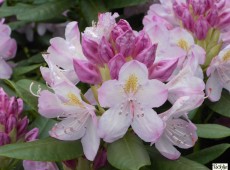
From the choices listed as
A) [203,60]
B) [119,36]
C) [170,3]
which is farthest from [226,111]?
[119,36]

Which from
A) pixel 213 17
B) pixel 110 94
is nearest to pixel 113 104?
pixel 110 94

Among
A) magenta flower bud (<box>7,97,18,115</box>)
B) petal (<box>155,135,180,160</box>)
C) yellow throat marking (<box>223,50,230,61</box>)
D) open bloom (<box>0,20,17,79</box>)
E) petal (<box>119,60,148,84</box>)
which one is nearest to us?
petal (<box>119,60,148,84</box>)

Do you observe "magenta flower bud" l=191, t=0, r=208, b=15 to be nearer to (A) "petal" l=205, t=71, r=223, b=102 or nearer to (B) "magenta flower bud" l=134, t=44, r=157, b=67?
(A) "petal" l=205, t=71, r=223, b=102

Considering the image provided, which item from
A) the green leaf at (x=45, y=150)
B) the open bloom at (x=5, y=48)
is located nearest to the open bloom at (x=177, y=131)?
the green leaf at (x=45, y=150)

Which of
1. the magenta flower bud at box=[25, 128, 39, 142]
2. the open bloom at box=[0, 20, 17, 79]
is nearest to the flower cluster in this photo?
the magenta flower bud at box=[25, 128, 39, 142]

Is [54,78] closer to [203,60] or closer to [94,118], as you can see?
[94,118]

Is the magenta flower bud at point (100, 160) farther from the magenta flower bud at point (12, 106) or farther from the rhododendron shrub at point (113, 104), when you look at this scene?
the magenta flower bud at point (12, 106)

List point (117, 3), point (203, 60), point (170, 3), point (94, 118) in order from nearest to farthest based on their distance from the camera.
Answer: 1. point (94, 118)
2. point (203, 60)
3. point (170, 3)
4. point (117, 3)

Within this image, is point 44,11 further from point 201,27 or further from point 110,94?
point 110,94
